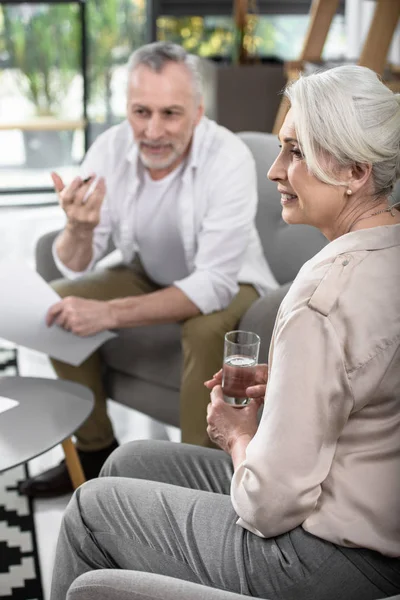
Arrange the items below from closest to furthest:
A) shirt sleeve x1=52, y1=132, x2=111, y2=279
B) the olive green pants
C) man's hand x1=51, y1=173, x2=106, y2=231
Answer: the olive green pants
man's hand x1=51, y1=173, x2=106, y2=231
shirt sleeve x1=52, y1=132, x2=111, y2=279

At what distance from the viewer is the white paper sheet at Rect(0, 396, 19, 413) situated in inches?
77.0

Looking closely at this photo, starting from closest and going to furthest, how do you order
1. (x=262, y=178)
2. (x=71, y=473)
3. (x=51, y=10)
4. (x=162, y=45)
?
(x=71, y=473) < (x=162, y=45) < (x=262, y=178) < (x=51, y=10)

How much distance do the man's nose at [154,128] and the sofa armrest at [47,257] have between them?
476 millimetres

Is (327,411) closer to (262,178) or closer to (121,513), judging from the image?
(121,513)

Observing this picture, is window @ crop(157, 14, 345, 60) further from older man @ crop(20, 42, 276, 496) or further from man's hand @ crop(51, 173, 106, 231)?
man's hand @ crop(51, 173, 106, 231)

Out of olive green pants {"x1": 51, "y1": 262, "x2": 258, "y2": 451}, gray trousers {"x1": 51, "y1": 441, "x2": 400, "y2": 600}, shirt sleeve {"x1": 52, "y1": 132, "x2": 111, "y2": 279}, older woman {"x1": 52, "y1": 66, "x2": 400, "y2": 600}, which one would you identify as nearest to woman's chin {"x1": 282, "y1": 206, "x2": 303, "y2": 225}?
older woman {"x1": 52, "y1": 66, "x2": 400, "y2": 600}

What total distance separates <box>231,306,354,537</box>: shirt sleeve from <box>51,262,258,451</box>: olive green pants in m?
1.00

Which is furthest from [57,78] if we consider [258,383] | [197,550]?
[197,550]

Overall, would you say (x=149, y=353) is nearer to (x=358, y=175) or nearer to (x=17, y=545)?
(x=17, y=545)

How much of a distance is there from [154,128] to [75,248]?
43 centimetres

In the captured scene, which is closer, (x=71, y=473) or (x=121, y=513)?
(x=121, y=513)

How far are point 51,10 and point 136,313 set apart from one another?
3.67 metres

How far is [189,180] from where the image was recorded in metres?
2.49

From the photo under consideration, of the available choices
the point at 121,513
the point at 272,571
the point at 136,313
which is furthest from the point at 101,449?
the point at 272,571
